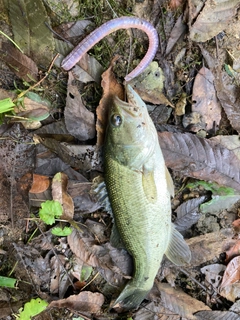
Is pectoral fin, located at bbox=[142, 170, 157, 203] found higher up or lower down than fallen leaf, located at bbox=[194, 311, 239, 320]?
higher up

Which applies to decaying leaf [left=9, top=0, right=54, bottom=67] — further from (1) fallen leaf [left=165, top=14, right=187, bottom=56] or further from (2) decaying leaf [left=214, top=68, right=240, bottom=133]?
(2) decaying leaf [left=214, top=68, right=240, bottom=133]

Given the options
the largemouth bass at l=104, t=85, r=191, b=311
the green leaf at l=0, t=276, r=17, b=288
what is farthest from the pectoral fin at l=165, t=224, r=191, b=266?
the green leaf at l=0, t=276, r=17, b=288

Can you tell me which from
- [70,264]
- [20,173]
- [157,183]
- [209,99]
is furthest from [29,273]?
[209,99]

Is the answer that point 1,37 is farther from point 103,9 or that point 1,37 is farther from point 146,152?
point 146,152

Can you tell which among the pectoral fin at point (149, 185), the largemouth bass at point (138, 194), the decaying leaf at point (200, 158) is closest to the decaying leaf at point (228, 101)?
the decaying leaf at point (200, 158)

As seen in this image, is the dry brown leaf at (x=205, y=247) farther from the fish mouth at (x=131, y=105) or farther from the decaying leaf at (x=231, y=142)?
the fish mouth at (x=131, y=105)
